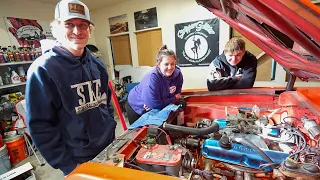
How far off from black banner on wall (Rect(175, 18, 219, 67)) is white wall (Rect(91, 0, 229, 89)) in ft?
0.36

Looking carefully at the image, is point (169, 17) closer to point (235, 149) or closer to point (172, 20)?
point (172, 20)

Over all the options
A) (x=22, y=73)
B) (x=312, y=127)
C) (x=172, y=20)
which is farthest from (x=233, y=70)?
(x=22, y=73)

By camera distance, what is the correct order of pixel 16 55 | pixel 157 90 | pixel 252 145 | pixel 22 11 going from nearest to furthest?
1. pixel 252 145
2. pixel 157 90
3. pixel 16 55
4. pixel 22 11

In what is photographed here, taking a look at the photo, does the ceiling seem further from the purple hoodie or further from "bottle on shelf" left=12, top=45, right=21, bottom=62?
the purple hoodie

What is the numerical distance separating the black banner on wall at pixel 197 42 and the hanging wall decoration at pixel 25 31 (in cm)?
336

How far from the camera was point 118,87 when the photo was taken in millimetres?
4332

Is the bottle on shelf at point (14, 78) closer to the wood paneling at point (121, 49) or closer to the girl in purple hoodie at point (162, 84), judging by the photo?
the wood paneling at point (121, 49)

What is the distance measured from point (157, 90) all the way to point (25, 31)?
3967 mm

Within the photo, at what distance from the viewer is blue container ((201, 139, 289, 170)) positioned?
0.81 m

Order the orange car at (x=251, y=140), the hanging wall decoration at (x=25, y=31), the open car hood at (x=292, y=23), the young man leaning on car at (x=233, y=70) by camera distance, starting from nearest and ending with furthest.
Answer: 1. the open car hood at (x=292, y=23)
2. the orange car at (x=251, y=140)
3. the young man leaning on car at (x=233, y=70)
4. the hanging wall decoration at (x=25, y=31)

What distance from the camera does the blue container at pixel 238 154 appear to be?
81 cm

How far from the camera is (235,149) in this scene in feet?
2.86

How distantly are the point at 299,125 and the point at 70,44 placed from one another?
1.45 metres

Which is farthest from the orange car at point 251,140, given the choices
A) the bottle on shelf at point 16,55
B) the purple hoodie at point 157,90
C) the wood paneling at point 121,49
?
the wood paneling at point 121,49
